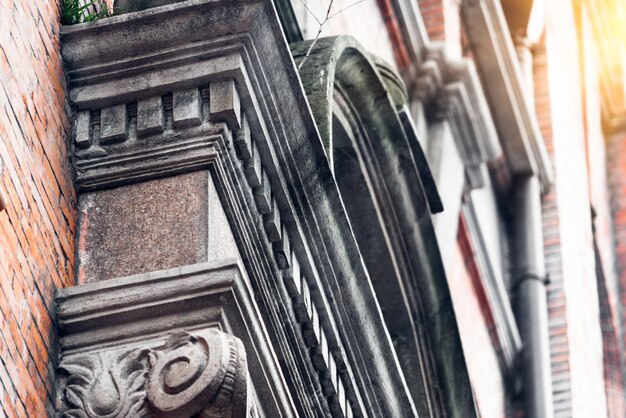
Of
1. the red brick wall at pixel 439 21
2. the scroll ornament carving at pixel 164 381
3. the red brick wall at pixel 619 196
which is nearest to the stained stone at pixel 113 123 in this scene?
the scroll ornament carving at pixel 164 381

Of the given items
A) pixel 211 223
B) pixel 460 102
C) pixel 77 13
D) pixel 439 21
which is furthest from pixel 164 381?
pixel 439 21

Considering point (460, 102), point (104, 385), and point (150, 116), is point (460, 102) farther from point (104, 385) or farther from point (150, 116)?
point (104, 385)

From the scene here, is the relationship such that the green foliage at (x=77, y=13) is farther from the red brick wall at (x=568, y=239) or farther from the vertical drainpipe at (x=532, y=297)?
the red brick wall at (x=568, y=239)

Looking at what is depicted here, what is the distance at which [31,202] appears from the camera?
493 cm

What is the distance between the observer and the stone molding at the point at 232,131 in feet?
17.4

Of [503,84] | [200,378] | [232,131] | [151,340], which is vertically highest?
[503,84]

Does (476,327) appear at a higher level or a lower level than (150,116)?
higher

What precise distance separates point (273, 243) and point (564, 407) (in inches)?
270

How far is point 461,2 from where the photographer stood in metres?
12.4

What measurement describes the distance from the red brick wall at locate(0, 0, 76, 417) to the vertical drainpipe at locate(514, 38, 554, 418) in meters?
7.01

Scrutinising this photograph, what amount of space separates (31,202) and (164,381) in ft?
2.22

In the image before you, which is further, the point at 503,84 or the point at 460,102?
the point at 503,84

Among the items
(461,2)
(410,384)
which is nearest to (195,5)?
(410,384)

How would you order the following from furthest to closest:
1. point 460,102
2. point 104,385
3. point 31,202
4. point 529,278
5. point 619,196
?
1. point 619,196
2. point 529,278
3. point 460,102
4. point 31,202
5. point 104,385
